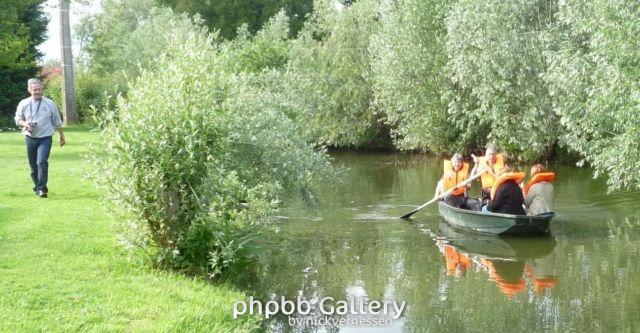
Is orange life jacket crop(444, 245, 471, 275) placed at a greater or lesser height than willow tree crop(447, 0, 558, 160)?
lesser

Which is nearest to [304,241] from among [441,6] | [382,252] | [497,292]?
[382,252]

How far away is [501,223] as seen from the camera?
525 inches

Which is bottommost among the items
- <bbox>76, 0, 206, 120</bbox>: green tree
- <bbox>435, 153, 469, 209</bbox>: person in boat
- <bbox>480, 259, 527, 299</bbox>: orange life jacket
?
<bbox>480, 259, 527, 299</bbox>: orange life jacket

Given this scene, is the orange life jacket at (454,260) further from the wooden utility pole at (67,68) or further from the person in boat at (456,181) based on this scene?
the wooden utility pole at (67,68)

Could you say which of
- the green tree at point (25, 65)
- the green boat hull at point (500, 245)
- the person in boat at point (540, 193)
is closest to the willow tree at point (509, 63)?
the person in boat at point (540, 193)

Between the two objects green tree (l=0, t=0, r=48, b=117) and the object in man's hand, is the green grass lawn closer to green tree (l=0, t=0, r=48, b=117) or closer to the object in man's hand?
the object in man's hand

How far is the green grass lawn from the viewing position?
6.42 metres

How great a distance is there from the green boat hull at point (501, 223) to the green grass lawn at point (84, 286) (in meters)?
6.40

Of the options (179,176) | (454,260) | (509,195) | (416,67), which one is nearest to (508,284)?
(454,260)

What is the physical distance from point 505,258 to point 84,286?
7.08 meters

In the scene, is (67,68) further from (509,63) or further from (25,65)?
(509,63)

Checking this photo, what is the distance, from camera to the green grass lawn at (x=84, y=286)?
6.42 m

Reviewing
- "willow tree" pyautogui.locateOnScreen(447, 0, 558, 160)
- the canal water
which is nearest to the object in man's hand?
the canal water

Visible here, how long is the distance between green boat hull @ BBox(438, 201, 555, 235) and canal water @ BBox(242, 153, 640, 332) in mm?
192
